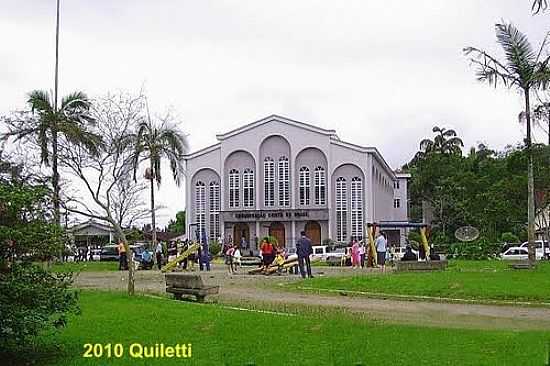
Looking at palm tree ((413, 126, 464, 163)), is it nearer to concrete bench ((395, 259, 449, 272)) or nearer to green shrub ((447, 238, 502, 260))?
green shrub ((447, 238, 502, 260))

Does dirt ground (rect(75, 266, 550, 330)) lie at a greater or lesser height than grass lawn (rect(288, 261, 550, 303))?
lesser

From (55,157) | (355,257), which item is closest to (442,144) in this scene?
(355,257)

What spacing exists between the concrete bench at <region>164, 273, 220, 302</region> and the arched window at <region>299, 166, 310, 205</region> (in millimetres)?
42675

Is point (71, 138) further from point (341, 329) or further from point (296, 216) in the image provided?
point (296, 216)

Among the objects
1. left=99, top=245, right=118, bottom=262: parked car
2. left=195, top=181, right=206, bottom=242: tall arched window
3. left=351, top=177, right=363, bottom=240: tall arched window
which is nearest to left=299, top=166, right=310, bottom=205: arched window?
left=351, top=177, right=363, bottom=240: tall arched window

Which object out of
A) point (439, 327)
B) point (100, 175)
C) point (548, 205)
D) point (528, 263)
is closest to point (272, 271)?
point (528, 263)

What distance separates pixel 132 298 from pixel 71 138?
4.66 meters

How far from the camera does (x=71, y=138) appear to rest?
2002 cm

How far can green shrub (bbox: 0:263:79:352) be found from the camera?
9.73m

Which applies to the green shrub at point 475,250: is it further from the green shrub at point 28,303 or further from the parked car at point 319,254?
the green shrub at point 28,303

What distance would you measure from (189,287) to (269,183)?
4407 cm

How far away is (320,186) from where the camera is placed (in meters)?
61.4

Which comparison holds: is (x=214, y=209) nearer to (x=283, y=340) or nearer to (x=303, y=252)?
(x=303, y=252)

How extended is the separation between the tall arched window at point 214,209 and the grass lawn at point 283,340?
4806 cm
